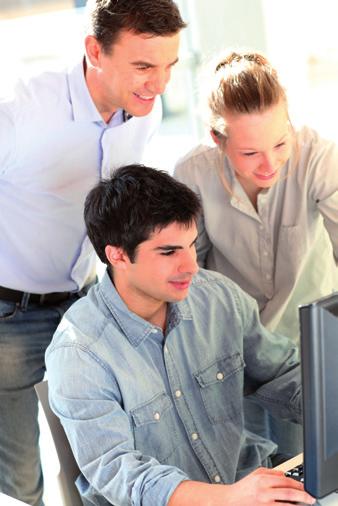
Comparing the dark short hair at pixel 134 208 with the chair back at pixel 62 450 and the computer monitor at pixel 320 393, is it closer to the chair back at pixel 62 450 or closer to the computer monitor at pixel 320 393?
the chair back at pixel 62 450

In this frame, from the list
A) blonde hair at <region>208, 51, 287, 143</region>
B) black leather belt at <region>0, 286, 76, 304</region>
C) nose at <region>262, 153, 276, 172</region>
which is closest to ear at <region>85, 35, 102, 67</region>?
blonde hair at <region>208, 51, 287, 143</region>

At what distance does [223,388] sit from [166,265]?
0.28 meters

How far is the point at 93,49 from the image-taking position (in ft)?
6.41

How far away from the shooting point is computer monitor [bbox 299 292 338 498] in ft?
3.75

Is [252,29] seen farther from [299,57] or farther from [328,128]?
[328,128]

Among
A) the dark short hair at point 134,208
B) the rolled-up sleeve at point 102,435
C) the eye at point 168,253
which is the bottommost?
the rolled-up sleeve at point 102,435

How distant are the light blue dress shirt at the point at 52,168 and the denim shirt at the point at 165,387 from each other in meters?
0.37

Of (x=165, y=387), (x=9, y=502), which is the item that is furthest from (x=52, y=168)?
(x=9, y=502)

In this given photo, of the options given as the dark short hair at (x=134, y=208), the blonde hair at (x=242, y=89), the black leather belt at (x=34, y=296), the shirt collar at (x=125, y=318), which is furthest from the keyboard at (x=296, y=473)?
the black leather belt at (x=34, y=296)

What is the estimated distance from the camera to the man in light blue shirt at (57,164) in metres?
1.90

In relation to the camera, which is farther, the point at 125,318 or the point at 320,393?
the point at 125,318

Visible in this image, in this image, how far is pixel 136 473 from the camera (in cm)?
150

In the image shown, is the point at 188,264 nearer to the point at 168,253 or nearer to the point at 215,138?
the point at 168,253

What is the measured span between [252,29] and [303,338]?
2.93 metres
